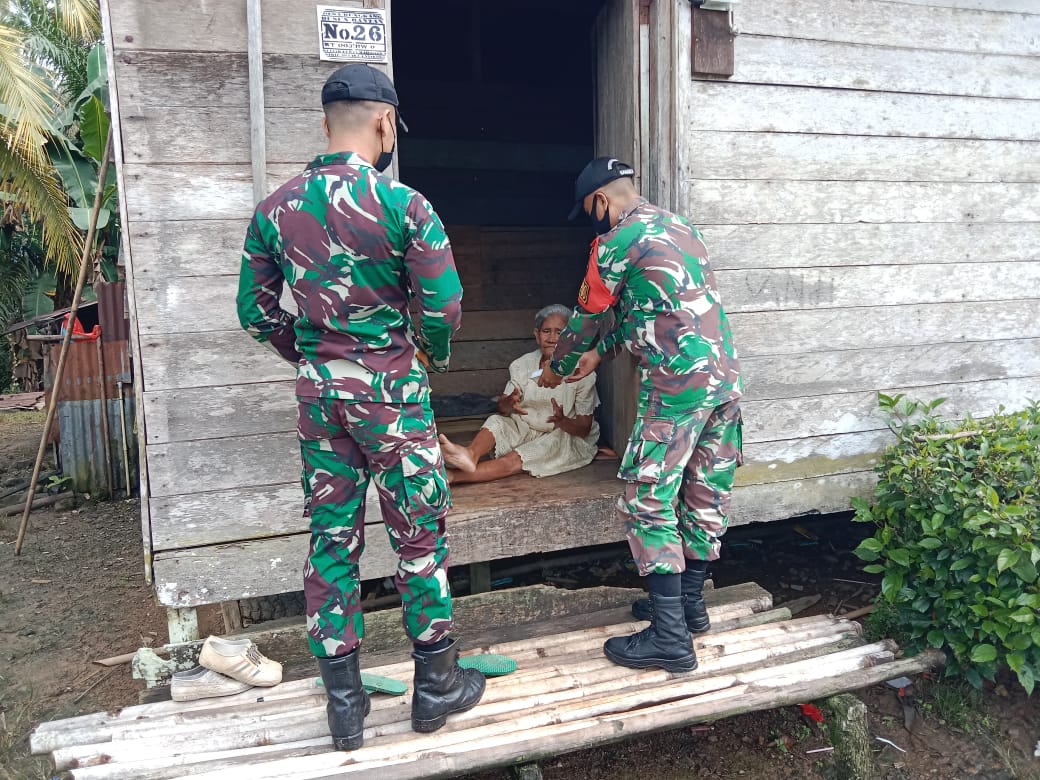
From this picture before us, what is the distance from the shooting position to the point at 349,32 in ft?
9.78

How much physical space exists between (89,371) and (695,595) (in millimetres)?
7081

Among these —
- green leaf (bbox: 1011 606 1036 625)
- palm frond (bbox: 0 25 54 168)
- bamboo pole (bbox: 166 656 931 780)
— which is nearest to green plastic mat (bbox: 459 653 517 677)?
bamboo pole (bbox: 166 656 931 780)

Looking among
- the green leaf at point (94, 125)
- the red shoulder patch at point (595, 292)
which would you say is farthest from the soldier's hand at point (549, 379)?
the green leaf at point (94, 125)

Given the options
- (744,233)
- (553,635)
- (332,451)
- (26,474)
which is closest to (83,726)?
(332,451)

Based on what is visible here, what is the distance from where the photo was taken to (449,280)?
2.32 metres

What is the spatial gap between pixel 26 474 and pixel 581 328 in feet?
26.3

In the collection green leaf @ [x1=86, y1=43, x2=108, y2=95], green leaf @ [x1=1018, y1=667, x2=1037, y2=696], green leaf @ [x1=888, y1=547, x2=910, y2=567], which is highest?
green leaf @ [x1=86, y1=43, x2=108, y2=95]

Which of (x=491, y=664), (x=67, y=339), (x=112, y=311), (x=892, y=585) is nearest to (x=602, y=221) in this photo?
(x=491, y=664)

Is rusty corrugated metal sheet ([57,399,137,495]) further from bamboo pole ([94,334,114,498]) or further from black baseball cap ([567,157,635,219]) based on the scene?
black baseball cap ([567,157,635,219])

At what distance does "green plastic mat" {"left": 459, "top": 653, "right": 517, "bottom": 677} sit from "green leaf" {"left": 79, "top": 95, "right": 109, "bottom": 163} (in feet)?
25.2

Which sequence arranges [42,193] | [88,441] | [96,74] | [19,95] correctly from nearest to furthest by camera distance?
1. [19,95]
2. [88,441]
3. [42,193]
4. [96,74]

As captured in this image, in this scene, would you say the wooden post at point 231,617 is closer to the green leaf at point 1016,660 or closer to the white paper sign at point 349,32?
the white paper sign at point 349,32

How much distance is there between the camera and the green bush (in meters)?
3.05

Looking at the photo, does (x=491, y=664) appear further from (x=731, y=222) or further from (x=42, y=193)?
(x=42, y=193)
